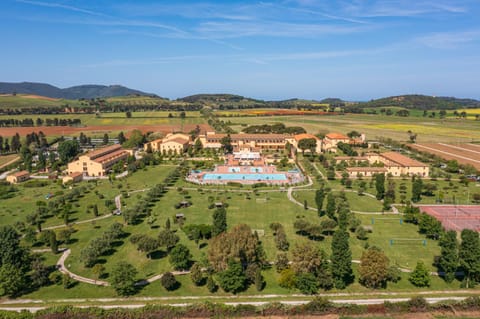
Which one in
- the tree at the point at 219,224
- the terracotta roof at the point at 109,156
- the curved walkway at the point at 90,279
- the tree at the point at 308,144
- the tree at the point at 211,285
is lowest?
the curved walkway at the point at 90,279

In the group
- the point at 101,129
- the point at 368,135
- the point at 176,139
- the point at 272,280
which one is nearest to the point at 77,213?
the point at 272,280

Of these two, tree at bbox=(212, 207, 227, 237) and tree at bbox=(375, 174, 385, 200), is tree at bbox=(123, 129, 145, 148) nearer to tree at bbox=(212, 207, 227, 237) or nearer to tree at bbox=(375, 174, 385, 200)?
tree at bbox=(212, 207, 227, 237)

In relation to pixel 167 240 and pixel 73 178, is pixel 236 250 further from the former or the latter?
pixel 73 178

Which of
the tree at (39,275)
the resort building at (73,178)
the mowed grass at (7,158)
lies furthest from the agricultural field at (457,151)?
the mowed grass at (7,158)

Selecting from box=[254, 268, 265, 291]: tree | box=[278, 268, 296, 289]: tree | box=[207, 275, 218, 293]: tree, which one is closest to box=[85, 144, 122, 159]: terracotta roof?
box=[207, 275, 218, 293]: tree

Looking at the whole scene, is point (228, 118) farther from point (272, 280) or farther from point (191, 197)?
point (272, 280)

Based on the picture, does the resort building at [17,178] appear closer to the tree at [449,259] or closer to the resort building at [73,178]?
the resort building at [73,178]
